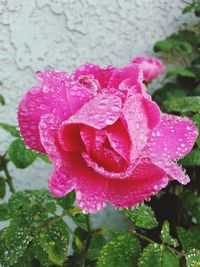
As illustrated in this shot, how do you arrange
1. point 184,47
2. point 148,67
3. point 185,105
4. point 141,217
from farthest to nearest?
point 184,47
point 148,67
point 185,105
point 141,217

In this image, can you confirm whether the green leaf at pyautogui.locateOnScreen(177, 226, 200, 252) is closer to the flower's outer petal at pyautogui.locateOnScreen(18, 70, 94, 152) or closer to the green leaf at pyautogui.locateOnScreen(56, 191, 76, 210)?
the green leaf at pyautogui.locateOnScreen(56, 191, 76, 210)

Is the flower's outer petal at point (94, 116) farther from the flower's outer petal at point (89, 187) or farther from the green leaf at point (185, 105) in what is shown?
the green leaf at point (185, 105)

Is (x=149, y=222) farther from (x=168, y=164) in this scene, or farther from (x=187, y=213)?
(x=187, y=213)

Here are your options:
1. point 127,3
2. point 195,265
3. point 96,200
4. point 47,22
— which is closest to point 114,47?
point 127,3

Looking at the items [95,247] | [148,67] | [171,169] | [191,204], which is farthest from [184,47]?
[171,169]

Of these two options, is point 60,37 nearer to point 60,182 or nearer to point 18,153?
point 18,153
